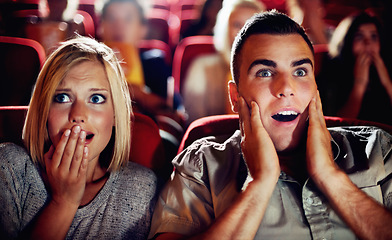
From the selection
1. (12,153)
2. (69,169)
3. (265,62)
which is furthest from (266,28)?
(12,153)

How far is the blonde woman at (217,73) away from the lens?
1858 millimetres

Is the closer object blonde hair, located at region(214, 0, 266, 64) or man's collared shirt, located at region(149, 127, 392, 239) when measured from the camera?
man's collared shirt, located at region(149, 127, 392, 239)

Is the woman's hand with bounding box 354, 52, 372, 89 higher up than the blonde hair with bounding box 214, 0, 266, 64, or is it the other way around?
the blonde hair with bounding box 214, 0, 266, 64

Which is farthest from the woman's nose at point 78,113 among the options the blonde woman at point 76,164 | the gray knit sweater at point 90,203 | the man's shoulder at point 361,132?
the man's shoulder at point 361,132

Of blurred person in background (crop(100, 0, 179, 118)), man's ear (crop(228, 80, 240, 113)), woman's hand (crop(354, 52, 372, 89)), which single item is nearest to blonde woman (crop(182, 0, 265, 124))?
blurred person in background (crop(100, 0, 179, 118))

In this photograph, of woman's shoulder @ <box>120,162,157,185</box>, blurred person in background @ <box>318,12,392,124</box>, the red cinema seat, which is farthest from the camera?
the red cinema seat

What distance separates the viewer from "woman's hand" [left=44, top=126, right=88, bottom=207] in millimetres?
903

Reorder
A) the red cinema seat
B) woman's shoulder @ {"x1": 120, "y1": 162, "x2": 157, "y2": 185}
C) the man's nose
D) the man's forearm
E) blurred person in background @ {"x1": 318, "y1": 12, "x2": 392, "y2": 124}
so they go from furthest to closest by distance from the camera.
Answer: the red cinema seat
blurred person in background @ {"x1": 318, "y1": 12, "x2": 392, "y2": 124}
woman's shoulder @ {"x1": 120, "y1": 162, "x2": 157, "y2": 185}
the man's nose
the man's forearm

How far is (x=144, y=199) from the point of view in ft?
3.19

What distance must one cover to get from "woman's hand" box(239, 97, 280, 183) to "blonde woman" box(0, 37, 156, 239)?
1.06 feet

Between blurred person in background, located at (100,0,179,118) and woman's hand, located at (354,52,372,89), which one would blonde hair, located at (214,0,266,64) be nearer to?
blurred person in background, located at (100,0,179,118)

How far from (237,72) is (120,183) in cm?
50

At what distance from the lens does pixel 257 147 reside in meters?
0.88

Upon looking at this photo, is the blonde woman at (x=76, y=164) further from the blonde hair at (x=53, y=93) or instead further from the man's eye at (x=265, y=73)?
the man's eye at (x=265, y=73)
